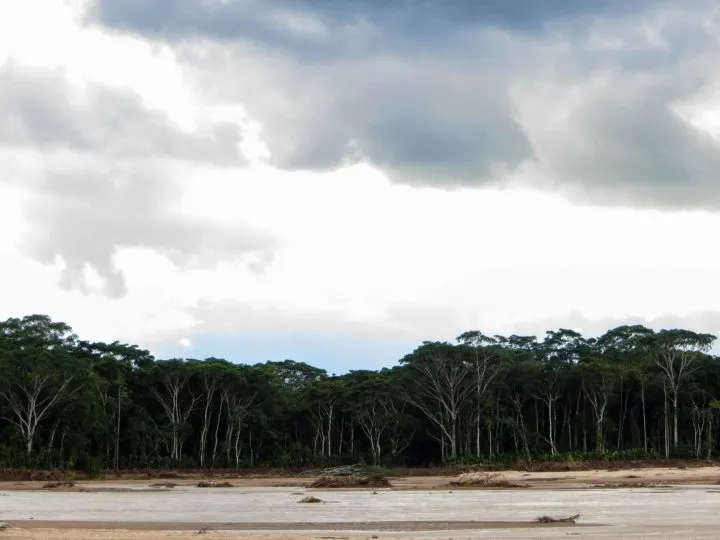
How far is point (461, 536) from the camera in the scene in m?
21.4

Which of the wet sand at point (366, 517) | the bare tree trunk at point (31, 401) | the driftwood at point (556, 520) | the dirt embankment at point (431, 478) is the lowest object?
the dirt embankment at point (431, 478)

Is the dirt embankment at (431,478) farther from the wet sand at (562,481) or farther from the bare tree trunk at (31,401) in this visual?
the bare tree trunk at (31,401)

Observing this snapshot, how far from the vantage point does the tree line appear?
83000mm

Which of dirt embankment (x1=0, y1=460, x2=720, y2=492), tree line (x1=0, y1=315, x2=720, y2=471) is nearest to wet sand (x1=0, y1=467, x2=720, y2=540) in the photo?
dirt embankment (x1=0, y1=460, x2=720, y2=492)

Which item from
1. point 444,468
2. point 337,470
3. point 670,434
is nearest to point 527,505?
point 337,470

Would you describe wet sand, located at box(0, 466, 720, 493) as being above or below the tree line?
below

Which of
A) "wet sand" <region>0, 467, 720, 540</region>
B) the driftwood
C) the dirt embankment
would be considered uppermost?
the driftwood

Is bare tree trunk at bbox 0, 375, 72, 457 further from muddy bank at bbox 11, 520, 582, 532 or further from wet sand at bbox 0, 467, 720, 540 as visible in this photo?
muddy bank at bbox 11, 520, 582, 532

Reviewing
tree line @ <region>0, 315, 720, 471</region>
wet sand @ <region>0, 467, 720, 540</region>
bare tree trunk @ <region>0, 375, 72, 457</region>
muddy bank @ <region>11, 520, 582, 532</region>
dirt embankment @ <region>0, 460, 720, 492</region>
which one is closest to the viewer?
wet sand @ <region>0, 467, 720, 540</region>

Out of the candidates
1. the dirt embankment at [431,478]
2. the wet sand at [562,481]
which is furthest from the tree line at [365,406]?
the wet sand at [562,481]

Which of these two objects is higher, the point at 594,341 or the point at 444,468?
the point at 594,341

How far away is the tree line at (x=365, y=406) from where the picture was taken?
8300cm

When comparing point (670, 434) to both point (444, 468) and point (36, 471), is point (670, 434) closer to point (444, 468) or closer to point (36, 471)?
point (444, 468)

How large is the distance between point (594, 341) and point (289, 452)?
38.1 metres
